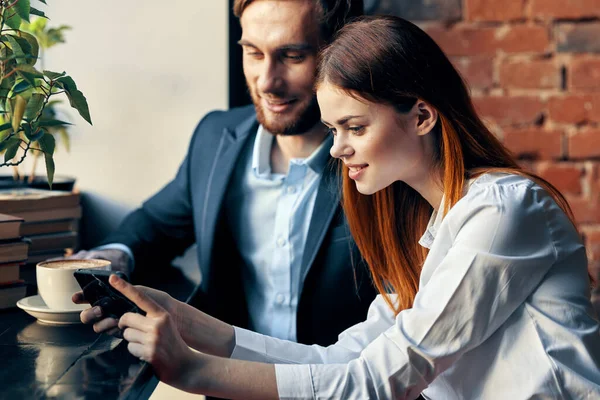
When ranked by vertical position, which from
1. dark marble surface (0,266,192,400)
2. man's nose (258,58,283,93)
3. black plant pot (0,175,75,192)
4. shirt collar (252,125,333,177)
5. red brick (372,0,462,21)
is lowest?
dark marble surface (0,266,192,400)

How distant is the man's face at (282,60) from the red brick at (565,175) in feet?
2.00

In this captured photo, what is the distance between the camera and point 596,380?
3.54ft

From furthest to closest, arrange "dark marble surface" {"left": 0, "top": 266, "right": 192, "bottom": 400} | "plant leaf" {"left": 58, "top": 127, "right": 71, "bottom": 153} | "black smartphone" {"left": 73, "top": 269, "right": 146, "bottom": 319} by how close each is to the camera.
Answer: "plant leaf" {"left": 58, "top": 127, "right": 71, "bottom": 153}
"black smartphone" {"left": 73, "top": 269, "right": 146, "bottom": 319}
"dark marble surface" {"left": 0, "top": 266, "right": 192, "bottom": 400}

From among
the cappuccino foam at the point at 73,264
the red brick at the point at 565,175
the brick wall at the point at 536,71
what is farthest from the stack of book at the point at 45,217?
the red brick at the point at 565,175

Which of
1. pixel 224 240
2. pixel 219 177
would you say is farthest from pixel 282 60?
pixel 224 240

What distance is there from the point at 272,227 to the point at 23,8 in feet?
2.42

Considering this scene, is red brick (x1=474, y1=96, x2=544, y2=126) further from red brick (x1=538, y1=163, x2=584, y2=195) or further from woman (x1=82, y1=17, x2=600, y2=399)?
woman (x1=82, y1=17, x2=600, y2=399)

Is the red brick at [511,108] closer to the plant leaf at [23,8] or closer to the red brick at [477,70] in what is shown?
the red brick at [477,70]

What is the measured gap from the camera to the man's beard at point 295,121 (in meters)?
1.61

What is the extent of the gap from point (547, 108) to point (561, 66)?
0.10 m

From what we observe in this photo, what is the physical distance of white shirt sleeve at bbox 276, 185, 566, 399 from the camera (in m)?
1.01

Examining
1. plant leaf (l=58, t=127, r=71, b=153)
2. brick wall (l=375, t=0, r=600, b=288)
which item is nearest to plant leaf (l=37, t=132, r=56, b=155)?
plant leaf (l=58, t=127, r=71, b=153)

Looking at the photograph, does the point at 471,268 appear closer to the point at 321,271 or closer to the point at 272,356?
the point at 272,356

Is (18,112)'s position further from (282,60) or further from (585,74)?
(585,74)
